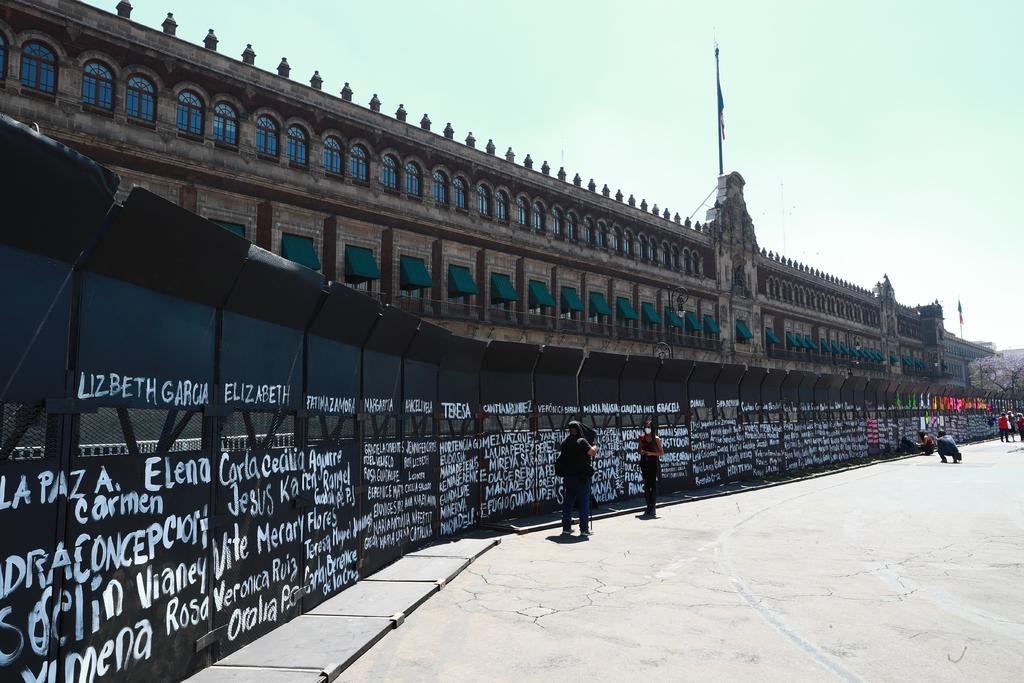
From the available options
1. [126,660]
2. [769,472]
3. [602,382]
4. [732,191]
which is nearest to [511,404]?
[602,382]

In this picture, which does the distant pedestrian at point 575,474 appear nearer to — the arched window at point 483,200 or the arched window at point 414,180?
the arched window at point 414,180

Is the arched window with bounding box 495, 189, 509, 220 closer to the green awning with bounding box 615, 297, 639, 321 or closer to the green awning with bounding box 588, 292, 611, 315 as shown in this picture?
the green awning with bounding box 588, 292, 611, 315

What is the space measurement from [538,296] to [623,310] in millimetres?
8437

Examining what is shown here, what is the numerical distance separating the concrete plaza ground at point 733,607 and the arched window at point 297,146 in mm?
23954

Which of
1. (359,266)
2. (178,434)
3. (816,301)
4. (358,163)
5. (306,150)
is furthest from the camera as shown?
(816,301)

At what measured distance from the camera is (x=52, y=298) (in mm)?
3734

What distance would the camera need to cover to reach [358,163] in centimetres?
3403

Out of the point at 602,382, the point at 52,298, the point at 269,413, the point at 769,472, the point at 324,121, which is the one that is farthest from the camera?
the point at 324,121

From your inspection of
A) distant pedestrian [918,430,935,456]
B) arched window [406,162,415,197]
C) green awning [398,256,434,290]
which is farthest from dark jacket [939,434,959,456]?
arched window [406,162,415,197]

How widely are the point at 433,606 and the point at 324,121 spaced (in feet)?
95.5

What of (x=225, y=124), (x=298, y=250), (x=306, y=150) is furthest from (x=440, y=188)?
(x=225, y=124)

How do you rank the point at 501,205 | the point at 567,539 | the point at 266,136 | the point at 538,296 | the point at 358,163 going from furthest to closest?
the point at 538,296 < the point at 501,205 < the point at 358,163 < the point at 266,136 < the point at 567,539

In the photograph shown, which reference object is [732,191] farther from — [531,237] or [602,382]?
[602,382]

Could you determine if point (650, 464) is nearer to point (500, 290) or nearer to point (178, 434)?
point (178, 434)
